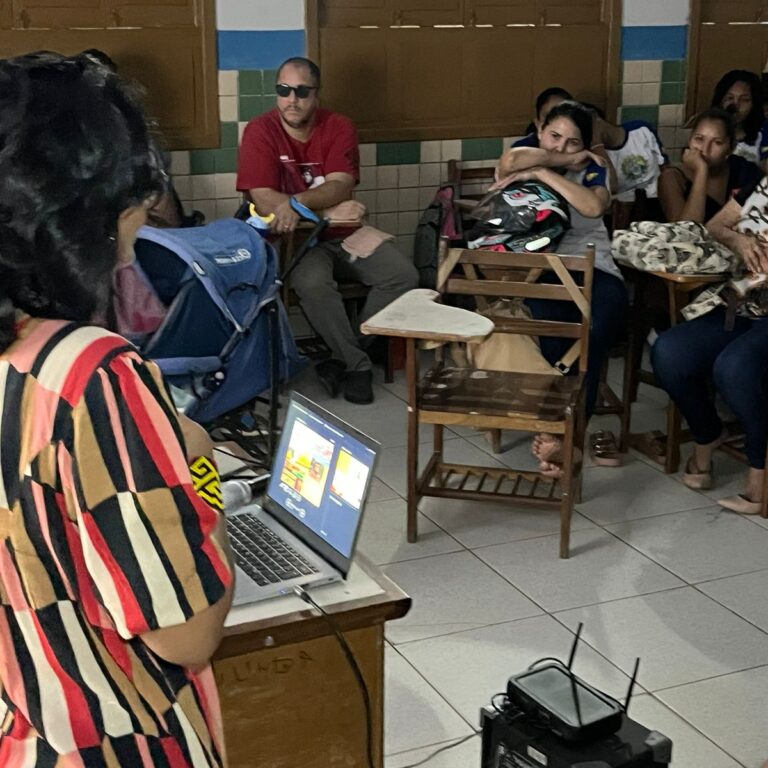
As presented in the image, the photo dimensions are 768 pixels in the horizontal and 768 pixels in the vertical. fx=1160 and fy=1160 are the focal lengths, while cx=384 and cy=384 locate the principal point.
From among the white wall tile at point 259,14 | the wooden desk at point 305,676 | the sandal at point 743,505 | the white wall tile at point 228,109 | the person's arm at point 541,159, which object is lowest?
the sandal at point 743,505

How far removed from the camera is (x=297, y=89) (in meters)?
4.74

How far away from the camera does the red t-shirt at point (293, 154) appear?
479cm

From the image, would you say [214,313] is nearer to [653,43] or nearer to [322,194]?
[322,194]

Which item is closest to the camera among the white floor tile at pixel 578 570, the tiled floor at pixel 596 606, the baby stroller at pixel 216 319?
the tiled floor at pixel 596 606

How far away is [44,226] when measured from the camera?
1045 mm

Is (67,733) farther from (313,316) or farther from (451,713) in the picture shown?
(313,316)

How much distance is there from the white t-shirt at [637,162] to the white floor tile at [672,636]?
235 centimetres

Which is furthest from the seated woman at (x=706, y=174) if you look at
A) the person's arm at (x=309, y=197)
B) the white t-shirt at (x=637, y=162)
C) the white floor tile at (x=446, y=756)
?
the white floor tile at (x=446, y=756)

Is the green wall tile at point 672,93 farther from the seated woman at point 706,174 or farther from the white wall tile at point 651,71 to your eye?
the seated woman at point 706,174

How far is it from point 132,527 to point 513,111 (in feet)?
15.7

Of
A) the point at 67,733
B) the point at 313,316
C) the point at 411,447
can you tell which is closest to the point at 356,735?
the point at 67,733

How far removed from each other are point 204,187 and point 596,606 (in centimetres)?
272

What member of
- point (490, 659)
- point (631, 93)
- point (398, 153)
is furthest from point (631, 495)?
point (631, 93)

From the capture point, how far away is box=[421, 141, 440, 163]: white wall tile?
5.39 m
